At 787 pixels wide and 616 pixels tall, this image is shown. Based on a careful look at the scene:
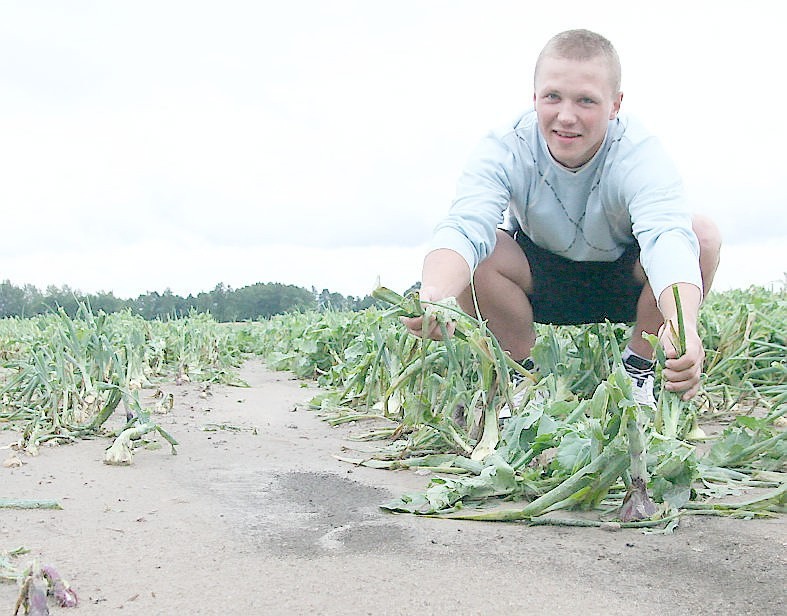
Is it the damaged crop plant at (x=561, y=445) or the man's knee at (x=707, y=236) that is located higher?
the man's knee at (x=707, y=236)

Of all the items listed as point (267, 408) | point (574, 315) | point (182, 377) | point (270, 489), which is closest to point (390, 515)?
point (270, 489)

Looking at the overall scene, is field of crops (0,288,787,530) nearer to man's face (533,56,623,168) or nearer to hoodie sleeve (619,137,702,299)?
hoodie sleeve (619,137,702,299)

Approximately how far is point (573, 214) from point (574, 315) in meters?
0.56

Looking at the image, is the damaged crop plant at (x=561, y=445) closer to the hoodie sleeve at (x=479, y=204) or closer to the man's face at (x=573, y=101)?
the hoodie sleeve at (x=479, y=204)

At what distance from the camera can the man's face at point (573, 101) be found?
88.0 inches

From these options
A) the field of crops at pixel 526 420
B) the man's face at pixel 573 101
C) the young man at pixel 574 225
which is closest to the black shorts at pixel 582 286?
the young man at pixel 574 225

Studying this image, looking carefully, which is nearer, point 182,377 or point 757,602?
point 757,602

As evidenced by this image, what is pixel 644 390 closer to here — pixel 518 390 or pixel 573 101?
pixel 518 390

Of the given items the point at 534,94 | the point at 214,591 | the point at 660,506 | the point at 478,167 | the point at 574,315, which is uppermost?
the point at 534,94

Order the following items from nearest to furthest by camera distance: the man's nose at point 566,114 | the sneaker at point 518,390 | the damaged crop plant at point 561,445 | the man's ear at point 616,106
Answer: the damaged crop plant at point 561,445 → the sneaker at point 518,390 → the man's nose at point 566,114 → the man's ear at point 616,106

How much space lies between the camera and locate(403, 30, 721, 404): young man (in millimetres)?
2146

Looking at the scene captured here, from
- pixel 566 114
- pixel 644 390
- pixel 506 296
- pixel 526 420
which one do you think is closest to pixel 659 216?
pixel 566 114

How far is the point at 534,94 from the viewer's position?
240 cm

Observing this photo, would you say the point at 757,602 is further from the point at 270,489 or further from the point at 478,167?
the point at 478,167
